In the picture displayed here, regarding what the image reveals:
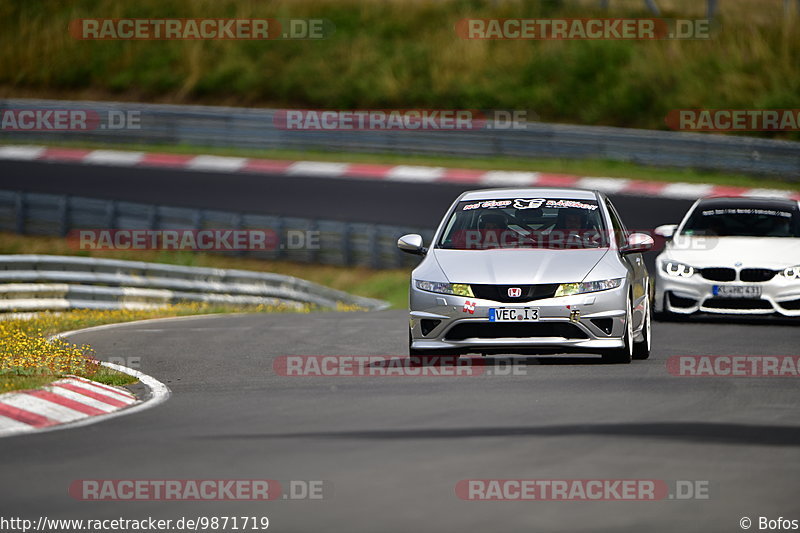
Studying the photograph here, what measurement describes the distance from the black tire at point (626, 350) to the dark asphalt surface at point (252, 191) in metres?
15.7

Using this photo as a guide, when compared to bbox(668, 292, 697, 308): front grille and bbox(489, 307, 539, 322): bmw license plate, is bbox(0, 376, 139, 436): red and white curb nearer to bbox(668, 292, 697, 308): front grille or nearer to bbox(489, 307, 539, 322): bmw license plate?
bbox(489, 307, 539, 322): bmw license plate

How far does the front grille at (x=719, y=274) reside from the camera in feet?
52.6

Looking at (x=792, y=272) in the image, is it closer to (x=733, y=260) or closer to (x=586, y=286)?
(x=733, y=260)

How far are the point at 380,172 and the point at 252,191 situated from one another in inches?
117

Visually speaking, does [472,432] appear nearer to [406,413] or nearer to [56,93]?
[406,413]

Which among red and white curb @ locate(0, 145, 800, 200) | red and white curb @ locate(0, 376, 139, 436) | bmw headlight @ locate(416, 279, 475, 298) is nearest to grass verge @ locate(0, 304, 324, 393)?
red and white curb @ locate(0, 376, 139, 436)

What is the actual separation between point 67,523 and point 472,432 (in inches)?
116

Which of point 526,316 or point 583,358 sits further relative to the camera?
point 583,358

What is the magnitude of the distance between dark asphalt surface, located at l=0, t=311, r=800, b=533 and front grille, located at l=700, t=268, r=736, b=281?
11.0 ft

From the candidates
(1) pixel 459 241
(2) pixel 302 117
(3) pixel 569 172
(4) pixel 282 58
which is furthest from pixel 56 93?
(1) pixel 459 241

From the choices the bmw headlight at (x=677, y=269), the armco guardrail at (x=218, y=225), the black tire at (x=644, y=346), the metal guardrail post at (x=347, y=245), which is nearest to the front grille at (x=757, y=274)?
the bmw headlight at (x=677, y=269)

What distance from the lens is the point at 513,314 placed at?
11.7m

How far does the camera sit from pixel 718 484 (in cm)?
728

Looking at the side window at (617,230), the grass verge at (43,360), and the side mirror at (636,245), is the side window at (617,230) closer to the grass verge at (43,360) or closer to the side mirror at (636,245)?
the side mirror at (636,245)
